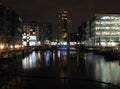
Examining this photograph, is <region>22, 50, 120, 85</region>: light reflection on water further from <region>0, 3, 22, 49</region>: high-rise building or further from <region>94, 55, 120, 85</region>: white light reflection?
<region>0, 3, 22, 49</region>: high-rise building

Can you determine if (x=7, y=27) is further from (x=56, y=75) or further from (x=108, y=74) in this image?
(x=108, y=74)

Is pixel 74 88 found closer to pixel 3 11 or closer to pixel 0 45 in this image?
pixel 0 45

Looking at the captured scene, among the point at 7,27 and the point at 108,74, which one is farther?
the point at 7,27

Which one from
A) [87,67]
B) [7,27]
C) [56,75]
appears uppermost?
[7,27]

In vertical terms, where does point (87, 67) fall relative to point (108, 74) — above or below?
below

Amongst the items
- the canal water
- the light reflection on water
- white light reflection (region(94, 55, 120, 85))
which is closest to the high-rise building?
the light reflection on water

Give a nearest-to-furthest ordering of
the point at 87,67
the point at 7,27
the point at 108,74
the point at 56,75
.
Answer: the point at 56,75 < the point at 108,74 < the point at 87,67 < the point at 7,27

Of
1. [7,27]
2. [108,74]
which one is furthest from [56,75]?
[7,27]

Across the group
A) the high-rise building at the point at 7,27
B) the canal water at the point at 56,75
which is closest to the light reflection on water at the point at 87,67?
the canal water at the point at 56,75

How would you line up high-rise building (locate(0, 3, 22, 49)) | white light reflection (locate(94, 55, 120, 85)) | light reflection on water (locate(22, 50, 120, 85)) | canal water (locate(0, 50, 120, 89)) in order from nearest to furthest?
canal water (locate(0, 50, 120, 89)) < white light reflection (locate(94, 55, 120, 85)) < light reflection on water (locate(22, 50, 120, 85)) < high-rise building (locate(0, 3, 22, 49))

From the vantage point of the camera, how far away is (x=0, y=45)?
399ft

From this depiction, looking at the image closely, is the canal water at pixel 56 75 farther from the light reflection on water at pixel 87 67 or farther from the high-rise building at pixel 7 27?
the high-rise building at pixel 7 27

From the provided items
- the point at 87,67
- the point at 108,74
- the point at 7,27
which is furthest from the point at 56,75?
the point at 7,27

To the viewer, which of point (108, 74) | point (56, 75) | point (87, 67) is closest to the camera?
point (56, 75)
